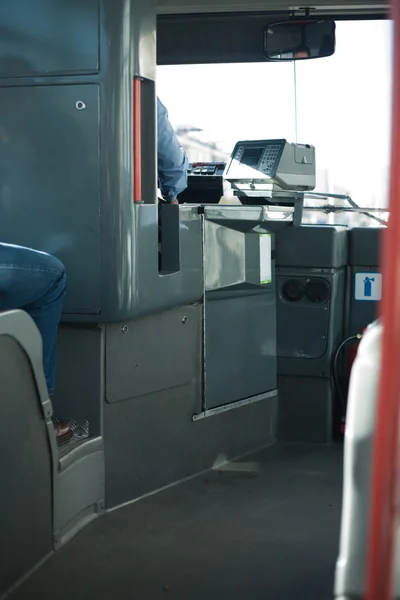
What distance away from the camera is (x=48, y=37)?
3045 mm

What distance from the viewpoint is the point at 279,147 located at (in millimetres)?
4270

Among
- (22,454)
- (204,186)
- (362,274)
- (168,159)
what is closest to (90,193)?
(168,159)

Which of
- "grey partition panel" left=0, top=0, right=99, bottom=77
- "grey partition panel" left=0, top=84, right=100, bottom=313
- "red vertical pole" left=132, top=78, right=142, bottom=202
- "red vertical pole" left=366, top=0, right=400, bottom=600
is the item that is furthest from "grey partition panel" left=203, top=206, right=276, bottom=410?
"red vertical pole" left=366, top=0, right=400, bottom=600

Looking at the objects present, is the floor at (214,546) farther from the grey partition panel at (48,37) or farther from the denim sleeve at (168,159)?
the grey partition panel at (48,37)

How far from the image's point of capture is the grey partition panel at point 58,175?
10.1 ft

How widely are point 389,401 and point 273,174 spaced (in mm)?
3278

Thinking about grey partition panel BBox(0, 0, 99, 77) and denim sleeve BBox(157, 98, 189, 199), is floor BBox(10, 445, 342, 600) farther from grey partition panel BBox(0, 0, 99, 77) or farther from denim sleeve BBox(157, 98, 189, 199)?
grey partition panel BBox(0, 0, 99, 77)

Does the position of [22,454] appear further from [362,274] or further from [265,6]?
[265,6]

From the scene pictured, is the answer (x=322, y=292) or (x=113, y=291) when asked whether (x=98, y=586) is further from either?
(x=322, y=292)

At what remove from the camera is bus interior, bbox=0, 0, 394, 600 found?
263 cm

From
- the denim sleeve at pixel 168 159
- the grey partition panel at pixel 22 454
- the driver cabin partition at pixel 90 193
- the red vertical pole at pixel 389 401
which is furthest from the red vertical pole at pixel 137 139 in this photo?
the red vertical pole at pixel 389 401

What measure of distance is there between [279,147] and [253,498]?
1.77m

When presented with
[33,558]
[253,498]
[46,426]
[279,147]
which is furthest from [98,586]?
[279,147]

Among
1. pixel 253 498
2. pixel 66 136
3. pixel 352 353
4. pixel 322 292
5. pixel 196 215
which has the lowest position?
pixel 253 498
